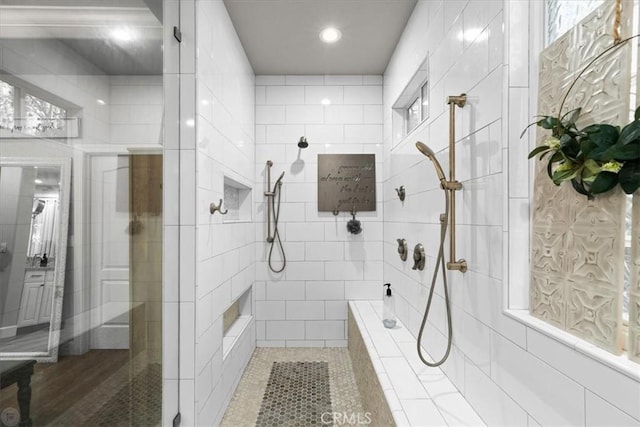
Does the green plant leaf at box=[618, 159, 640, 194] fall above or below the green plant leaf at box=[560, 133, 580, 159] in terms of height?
below

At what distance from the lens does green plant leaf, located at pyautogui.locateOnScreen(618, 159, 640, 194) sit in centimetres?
63

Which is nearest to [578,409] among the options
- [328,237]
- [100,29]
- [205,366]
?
[205,366]

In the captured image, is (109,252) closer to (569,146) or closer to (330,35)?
(569,146)

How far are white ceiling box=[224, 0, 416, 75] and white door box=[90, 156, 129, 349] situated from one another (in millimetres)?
1520

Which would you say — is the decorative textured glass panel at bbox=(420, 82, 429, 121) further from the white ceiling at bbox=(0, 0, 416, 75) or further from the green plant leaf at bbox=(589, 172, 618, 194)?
the green plant leaf at bbox=(589, 172, 618, 194)

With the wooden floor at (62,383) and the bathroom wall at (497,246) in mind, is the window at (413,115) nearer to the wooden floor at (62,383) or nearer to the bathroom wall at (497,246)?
the bathroom wall at (497,246)

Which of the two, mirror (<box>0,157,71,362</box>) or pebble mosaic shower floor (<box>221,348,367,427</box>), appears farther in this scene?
pebble mosaic shower floor (<box>221,348,367,427</box>)

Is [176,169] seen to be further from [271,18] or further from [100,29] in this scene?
[271,18]

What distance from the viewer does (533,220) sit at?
99 cm

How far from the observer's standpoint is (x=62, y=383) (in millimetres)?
906

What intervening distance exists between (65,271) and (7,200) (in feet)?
0.90

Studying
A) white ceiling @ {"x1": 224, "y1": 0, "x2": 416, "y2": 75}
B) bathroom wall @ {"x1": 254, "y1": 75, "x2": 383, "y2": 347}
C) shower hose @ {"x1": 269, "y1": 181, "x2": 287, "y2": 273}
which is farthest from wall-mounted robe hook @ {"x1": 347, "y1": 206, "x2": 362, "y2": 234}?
white ceiling @ {"x1": 224, "y1": 0, "x2": 416, "y2": 75}

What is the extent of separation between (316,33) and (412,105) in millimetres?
941

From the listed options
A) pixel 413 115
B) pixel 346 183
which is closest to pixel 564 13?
pixel 413 115
